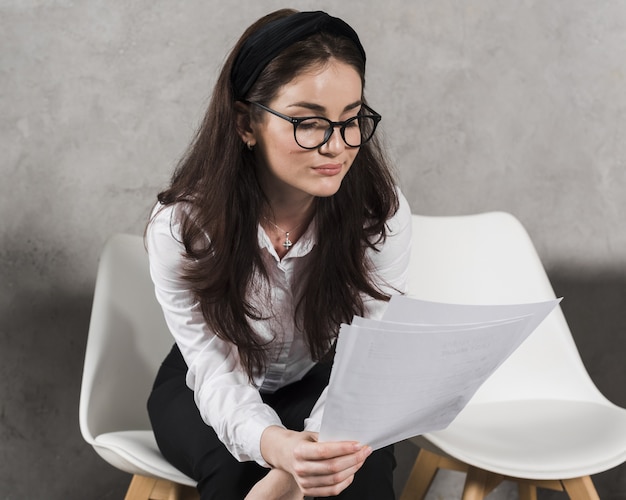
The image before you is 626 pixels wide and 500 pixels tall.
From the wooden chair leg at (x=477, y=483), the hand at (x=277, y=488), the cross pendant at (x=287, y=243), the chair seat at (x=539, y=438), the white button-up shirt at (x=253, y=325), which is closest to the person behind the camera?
the hand at (x=277, y=488)

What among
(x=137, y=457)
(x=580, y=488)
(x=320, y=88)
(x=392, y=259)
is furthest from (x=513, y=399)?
(x=320, y=88)

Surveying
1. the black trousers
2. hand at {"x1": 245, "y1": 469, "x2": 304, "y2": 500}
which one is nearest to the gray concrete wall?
the black trousers

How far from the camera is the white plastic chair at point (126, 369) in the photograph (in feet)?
4.53

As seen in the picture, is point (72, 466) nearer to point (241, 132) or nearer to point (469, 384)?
point (241, 132)

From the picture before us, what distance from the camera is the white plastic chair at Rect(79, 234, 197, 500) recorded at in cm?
138

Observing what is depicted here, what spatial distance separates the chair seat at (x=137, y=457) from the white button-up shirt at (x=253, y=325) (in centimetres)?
12

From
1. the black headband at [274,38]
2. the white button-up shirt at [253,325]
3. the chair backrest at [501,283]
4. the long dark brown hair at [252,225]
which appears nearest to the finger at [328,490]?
the white button-up shirt at [253,325]

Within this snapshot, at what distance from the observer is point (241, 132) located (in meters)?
1.24

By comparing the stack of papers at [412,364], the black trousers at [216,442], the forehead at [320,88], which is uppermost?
the forehead at [320,88]

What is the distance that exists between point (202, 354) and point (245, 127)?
0.34 m

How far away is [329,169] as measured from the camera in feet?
3.80

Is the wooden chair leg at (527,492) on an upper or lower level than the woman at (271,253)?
lower

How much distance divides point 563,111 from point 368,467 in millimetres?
1228

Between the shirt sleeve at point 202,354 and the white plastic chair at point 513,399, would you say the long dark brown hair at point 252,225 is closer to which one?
the shirt sleeve at point 202,354
